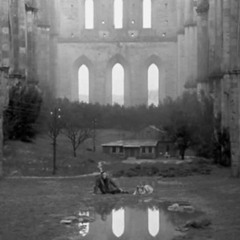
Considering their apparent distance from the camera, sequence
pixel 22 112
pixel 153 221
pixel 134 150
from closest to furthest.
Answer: pixel 153 221 → pixel 22 112 → pixel 134 150

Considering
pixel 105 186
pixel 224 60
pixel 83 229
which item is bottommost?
pixel 105 186

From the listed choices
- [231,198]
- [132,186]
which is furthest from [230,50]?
[231,198]

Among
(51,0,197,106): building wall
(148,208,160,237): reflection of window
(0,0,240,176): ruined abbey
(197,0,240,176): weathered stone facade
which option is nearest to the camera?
(148,208,160,237): reflection of window

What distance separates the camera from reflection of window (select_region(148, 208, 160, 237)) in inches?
542

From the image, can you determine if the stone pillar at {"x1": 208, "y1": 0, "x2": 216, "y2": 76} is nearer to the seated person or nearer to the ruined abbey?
→ the ruined abbey

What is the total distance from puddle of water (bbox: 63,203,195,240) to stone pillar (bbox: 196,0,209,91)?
89.9 feet

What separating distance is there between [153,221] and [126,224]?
0.69 metres

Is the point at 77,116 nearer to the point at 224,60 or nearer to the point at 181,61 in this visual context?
the point at 181,61

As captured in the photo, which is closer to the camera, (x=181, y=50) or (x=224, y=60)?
(x=224, y=60)

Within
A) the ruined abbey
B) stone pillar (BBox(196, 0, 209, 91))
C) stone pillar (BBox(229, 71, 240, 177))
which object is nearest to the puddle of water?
stone pillar (BBox(229, 71, 240, 177))

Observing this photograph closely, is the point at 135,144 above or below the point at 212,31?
below

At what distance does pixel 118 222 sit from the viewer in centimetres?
1516

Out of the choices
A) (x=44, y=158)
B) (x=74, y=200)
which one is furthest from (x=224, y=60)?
(x=74, y=200)

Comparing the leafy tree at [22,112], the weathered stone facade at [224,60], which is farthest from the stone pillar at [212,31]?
the leafy tree at [22,112]
